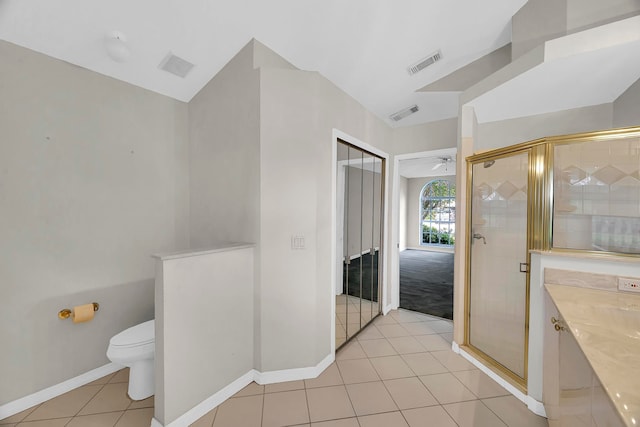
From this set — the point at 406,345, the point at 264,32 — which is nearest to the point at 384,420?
the point at 406,345

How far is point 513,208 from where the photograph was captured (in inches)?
82.1

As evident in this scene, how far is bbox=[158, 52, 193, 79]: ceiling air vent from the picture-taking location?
1.98m

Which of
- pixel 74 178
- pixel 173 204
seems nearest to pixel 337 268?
pixel 173 204

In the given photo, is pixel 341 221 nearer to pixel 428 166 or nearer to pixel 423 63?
pixel 423 63

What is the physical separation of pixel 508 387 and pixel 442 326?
3.46 feet

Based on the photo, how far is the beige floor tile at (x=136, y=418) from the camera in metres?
1.59

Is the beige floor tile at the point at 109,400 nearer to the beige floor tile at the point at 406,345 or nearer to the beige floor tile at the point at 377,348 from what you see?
the beige floor tile at the point at 377,348

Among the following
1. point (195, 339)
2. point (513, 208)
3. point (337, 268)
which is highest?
point (513, 208)

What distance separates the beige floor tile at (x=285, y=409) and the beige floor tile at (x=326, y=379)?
0.38 ft

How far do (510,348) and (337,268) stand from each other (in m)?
1.56

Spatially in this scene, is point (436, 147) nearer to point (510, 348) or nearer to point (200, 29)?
point (510, 348)

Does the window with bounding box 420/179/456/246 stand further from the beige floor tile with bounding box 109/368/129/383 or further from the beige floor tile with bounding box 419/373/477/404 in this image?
the beige floor tile with bounding box 109/368/129/383

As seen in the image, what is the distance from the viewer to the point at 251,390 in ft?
6.22

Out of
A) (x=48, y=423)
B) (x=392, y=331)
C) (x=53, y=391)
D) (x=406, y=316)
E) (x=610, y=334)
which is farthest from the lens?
(x=406, y=316)
